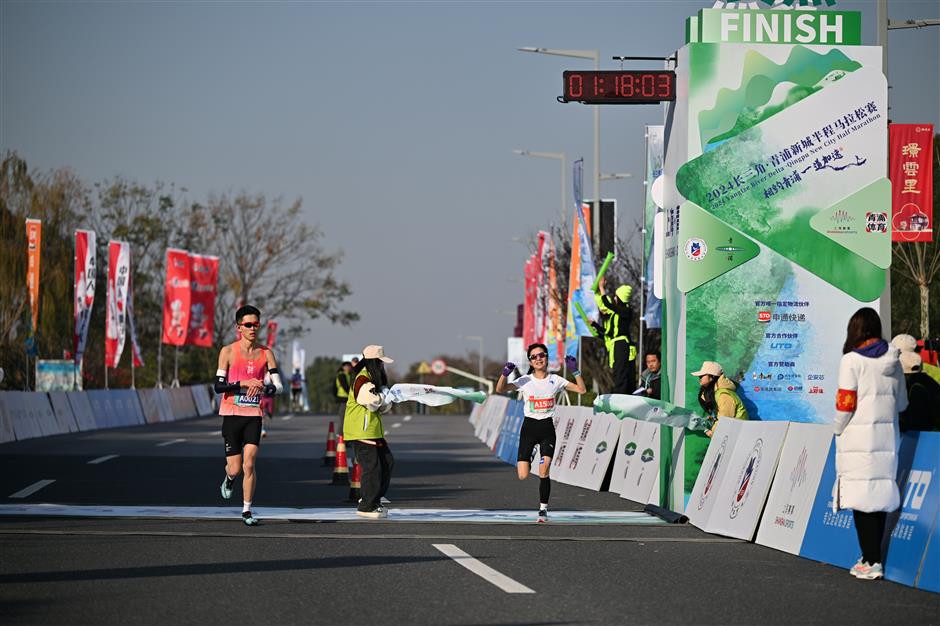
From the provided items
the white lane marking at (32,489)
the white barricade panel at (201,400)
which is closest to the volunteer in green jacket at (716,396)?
the white lane marking at (32,489)

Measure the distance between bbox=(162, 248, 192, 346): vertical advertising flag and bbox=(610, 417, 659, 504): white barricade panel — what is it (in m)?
36.9

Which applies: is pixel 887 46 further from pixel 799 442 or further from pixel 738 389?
pixel 799 442

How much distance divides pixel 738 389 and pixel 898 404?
6.00 m

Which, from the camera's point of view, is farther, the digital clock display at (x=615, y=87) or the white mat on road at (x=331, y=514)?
the digital clock display at (x=615, y=87)

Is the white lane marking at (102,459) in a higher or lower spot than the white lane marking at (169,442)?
higher

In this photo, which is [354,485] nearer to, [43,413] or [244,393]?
[244,393]

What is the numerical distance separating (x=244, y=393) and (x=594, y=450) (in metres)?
8.46

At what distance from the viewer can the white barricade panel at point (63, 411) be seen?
131 feet

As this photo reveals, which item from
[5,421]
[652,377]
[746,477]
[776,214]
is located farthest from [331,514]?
[5,421]

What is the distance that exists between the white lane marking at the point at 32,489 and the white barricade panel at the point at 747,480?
807 cm

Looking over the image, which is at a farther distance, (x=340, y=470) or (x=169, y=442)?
(x=169, y=442)

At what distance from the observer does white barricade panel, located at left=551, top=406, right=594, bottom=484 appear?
957 inches

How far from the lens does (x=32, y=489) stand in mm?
19828

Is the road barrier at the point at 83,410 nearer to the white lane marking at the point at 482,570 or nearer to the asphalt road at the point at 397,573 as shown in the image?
the asphalt road at the point at 397,573
